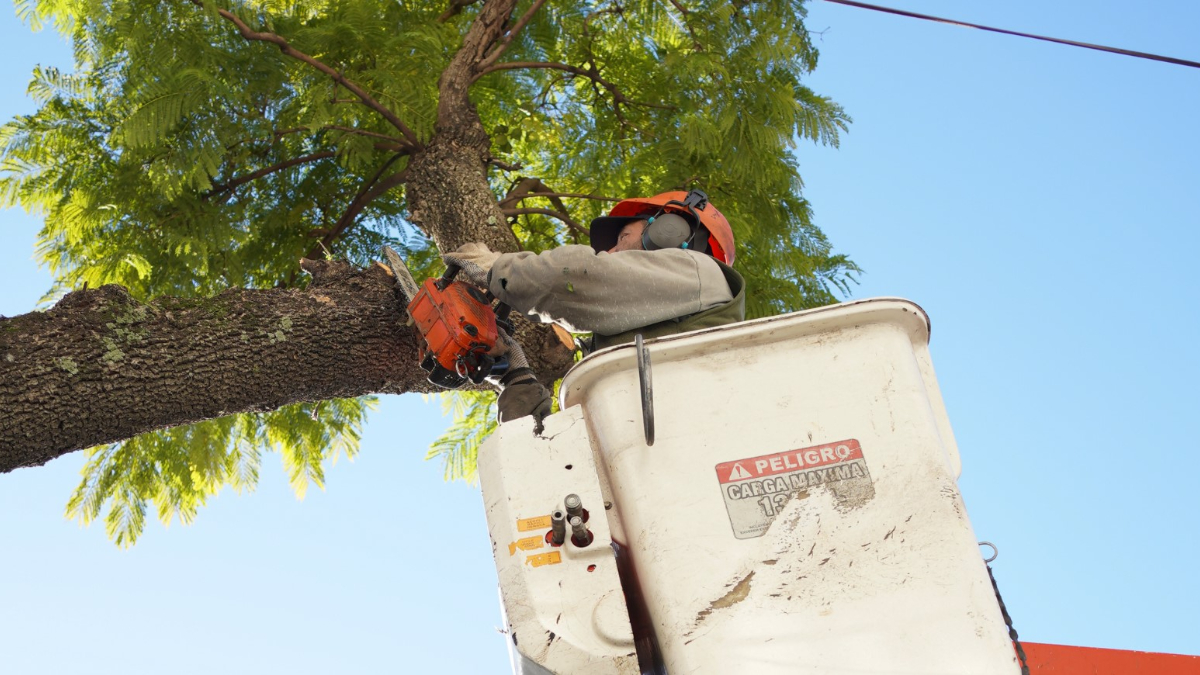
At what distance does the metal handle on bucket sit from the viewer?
2.27 metres

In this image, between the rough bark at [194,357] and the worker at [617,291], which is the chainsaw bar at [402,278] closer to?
the rough bark at [194,357]

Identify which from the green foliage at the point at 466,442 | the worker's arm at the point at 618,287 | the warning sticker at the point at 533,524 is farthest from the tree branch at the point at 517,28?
the warning sticker at the point at 533,524

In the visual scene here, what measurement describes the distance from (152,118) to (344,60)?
3.48 feet

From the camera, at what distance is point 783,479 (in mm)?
2277

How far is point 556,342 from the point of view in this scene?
420cm

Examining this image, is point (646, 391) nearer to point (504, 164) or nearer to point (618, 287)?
point (618, 287)

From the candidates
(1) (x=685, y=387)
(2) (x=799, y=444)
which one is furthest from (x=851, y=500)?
(1) (x=685, y=387)

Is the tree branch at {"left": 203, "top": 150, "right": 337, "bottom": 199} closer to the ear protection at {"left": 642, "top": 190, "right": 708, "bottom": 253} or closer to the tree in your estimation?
the tree

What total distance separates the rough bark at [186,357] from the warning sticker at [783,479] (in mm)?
1836

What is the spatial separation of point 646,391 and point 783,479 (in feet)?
1.07

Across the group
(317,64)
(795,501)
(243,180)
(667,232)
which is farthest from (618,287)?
(243,180)

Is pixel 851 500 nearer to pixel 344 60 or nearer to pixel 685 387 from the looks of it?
pixel 685 387

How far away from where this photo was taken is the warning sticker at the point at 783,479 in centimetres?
224

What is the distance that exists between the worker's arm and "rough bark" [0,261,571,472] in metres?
1.05
